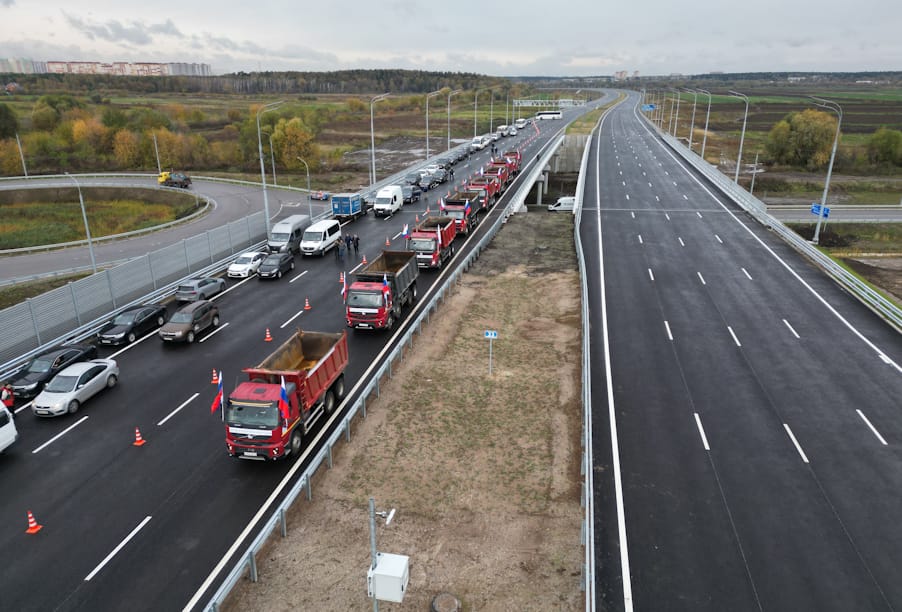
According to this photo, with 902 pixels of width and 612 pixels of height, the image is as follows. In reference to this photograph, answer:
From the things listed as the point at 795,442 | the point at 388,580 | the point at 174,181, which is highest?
the point at 388,580

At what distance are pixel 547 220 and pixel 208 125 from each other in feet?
406

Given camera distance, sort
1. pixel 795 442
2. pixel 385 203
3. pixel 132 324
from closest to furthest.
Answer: pixel 795 442
pixel 132 324
pixel 385 203

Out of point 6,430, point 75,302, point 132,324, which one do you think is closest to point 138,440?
point 6,430

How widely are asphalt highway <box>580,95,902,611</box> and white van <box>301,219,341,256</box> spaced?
64.0 ft

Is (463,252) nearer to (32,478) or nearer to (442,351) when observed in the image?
(442,351)

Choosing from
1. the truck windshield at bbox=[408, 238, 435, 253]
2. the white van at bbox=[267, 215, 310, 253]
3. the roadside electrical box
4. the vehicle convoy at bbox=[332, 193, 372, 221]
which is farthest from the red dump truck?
the roadside electrical box

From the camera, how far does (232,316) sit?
31781mm

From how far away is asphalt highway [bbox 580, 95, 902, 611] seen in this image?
1395 centimetres

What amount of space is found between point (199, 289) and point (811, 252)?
4080 centimetres

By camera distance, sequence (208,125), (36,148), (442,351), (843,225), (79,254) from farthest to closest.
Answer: (208,125) → (36,148) → (843,225) → (79,254) → (442,351)

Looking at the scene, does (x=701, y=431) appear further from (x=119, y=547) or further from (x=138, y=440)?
(x=138, y=440)

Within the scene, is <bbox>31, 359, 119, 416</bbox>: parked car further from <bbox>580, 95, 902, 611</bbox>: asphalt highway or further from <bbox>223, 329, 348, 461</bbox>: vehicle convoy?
<bbox>580, 95, 902, 611</bbox>: asphalt highway

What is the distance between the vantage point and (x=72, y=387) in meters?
22.0

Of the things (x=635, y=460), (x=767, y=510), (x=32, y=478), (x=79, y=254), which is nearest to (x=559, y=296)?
(x=635, y=460)
